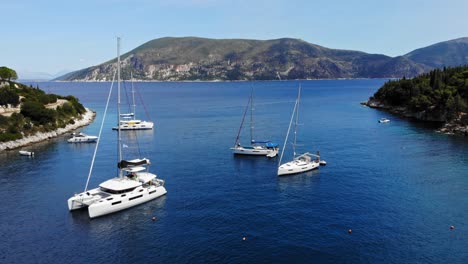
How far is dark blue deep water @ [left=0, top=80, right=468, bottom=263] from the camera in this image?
159 ft

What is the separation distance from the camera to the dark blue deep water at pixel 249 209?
159 feet

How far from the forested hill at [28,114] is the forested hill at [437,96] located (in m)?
145

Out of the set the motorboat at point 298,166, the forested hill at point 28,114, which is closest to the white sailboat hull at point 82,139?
the forested hill at point 28,114

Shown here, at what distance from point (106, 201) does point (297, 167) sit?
42386 millimetres

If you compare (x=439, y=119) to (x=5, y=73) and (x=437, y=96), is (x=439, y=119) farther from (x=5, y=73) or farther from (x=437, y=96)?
(x=5, y=73)

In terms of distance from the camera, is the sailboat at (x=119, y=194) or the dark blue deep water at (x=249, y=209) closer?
the dark blue deep water at (x=249, y=209)

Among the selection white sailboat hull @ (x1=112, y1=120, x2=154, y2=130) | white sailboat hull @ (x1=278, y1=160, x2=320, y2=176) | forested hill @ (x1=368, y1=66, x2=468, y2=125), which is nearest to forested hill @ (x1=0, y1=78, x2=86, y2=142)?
white sailboat hull @ (x1=112, y1=120, x2=154, y2=130)

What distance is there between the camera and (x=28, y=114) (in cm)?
12562

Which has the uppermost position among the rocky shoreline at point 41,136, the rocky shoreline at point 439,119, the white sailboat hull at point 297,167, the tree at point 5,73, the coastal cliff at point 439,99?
the tree at point 5,73

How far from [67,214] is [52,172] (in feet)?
92.7

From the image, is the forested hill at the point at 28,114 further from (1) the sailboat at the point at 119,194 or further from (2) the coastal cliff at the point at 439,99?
(2) the coastal cliff at the point at 439,99

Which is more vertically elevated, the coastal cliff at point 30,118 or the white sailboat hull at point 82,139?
the coastal cliff at point 30,118

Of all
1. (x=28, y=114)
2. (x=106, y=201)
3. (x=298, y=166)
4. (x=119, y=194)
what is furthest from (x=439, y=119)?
(x=28, y=114)

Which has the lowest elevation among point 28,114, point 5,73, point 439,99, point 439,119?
point 439,119
